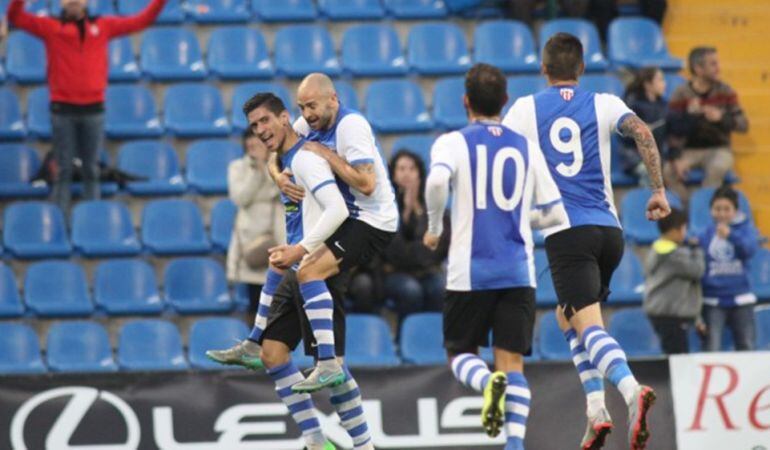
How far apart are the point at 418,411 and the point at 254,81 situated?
17.1ft

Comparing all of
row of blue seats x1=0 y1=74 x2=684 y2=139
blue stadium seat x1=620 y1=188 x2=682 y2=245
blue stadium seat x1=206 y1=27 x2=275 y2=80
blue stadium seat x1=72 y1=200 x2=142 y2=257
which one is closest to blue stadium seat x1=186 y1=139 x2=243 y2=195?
row of blue seats x1=0 y1=74 x2=684 y2=139

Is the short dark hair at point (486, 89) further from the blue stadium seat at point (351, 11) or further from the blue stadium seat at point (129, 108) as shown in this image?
the blue stadium seat at point (351, 11)

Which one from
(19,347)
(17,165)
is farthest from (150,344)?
(17,165)

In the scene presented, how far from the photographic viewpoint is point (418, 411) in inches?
452

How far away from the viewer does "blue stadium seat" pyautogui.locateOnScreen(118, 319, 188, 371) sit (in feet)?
44.7

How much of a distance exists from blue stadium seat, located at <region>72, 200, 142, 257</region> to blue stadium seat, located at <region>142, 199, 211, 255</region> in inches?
6.1

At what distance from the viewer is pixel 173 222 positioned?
14703 millimetres

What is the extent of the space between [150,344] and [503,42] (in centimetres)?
462

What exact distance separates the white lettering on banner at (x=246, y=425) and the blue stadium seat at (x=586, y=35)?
213 inches

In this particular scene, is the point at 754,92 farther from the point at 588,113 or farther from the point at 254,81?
the point at 588,113

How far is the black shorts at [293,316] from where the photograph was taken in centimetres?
977

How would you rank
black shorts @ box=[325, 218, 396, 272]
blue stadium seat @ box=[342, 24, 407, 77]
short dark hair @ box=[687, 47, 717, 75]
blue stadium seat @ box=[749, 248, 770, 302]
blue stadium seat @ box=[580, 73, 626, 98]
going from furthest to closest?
blue stadium seat @ box=[342, 24, 407, 77] → blue stadium seat @ box=[580, 73, 626, 98] → short dark hair @ box=[687, 47, 717, 75] → blue stadium seat @ box=[749, 248, 770, 302] → black shorts @ box=[325, 218, 396, 272]

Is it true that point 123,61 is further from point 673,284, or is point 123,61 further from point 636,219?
point 673,284

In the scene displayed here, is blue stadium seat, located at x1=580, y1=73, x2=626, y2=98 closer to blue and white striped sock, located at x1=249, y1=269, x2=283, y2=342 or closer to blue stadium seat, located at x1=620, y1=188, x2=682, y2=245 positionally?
blue stadium seat, located at x1=620, y1=188, x2=682, y2=245
